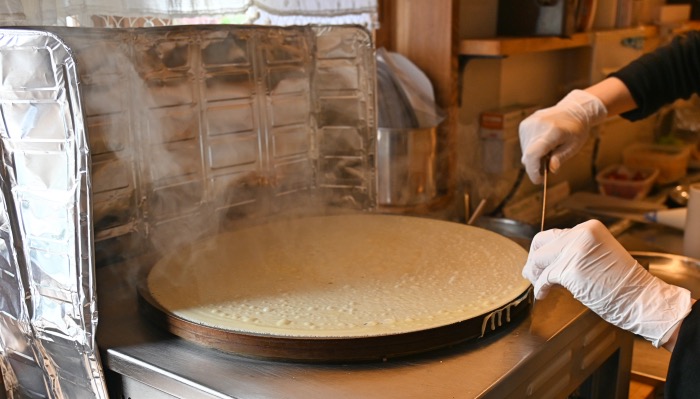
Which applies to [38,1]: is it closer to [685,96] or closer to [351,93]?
[351,93]

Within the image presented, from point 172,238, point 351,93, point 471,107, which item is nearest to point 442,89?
point 471,107

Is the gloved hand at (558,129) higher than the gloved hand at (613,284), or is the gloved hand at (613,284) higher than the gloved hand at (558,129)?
the gloved hand at (558,129)

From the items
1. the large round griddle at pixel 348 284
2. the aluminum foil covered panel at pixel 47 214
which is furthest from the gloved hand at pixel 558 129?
the aluminum foil covered panel at pixel 47 214

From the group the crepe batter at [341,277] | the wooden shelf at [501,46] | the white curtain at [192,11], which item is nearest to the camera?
the crepe batter at [341,277]

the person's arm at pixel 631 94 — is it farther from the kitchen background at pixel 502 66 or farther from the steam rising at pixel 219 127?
the steam rising at pixel 219 127

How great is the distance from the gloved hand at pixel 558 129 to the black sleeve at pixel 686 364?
690 mm

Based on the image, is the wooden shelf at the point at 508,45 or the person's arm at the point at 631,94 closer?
the person's arm at the point at 631,94

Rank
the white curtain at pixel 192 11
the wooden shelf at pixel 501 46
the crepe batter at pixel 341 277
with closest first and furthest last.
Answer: the crepe batter at pixel 341 277 → the white curtain at pixel 192 11 → the wooden shelf at pixel 501 46

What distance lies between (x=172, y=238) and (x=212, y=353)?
50 cm

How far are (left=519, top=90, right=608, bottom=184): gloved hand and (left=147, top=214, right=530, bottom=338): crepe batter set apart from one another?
306 mm

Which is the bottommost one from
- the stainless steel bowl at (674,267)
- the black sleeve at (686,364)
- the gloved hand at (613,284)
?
the stainless steel bowl at (674,267)

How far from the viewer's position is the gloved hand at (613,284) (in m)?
1.12

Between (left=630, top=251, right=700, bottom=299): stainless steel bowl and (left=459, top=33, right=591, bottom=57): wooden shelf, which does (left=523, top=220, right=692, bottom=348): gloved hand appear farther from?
(left=459, top=33, right=591, bottom=57): wooden shelf

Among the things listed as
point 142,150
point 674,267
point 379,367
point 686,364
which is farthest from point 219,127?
point 674,267
